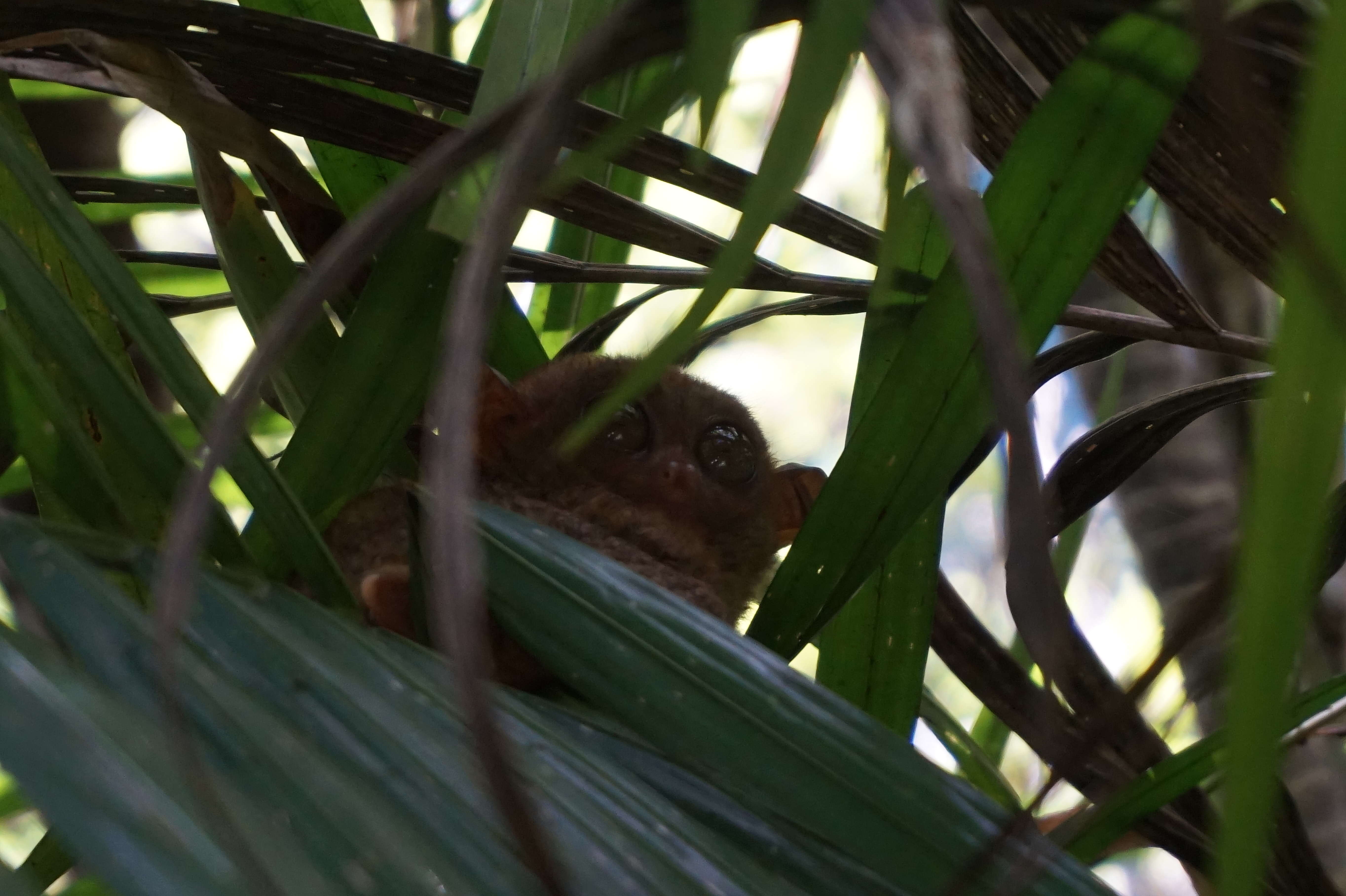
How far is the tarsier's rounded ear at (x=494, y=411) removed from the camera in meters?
1.63

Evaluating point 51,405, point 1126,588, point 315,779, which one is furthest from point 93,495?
point 1126,588

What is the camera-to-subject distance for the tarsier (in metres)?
1.56

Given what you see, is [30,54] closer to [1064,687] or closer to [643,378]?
[643,378]

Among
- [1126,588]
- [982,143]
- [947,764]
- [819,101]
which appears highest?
[1126,588]

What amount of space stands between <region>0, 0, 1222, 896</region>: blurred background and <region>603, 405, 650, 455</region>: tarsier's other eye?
0.17m

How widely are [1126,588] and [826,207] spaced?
273 inches

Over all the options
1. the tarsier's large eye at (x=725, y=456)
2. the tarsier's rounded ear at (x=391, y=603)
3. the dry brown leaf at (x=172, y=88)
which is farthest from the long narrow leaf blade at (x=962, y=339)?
the tarsier's large eye at (x=725, y=456)

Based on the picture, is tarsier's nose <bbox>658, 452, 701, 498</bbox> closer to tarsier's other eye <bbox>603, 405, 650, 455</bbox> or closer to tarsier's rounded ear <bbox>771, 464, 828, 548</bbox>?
tarsier's other eye <bbox>603, 405, 650, 455</bbox>

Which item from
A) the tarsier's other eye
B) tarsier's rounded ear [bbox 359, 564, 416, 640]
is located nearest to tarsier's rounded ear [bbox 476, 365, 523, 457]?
the tarsier's other eye

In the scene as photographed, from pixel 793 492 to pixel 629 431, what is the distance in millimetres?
362

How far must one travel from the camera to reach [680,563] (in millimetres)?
1776

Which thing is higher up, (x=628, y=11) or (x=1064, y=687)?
(x=628, y=11)

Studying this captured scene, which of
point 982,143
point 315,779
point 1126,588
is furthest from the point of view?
point 1126,588

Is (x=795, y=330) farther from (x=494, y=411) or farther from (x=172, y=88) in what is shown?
(x=172, y=88)
